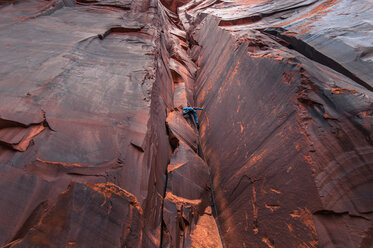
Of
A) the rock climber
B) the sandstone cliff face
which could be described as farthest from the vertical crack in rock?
the rock climber

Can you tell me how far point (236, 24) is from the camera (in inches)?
231

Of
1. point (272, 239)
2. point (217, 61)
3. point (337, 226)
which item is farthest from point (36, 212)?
point (217, 61)

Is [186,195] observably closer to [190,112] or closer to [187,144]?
[187,144]

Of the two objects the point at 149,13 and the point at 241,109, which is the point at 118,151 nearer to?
the point at 241,109

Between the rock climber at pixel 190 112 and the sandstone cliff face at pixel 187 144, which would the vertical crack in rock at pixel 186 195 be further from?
the rock climber at pixel 190 112

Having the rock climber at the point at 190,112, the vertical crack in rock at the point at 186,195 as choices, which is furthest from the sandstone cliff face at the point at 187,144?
the rock climber at the point at 190,112

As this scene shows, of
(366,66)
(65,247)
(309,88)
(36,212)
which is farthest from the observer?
(366,66)

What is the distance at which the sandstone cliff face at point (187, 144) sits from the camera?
1.43 metres

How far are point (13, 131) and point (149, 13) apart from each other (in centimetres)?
628

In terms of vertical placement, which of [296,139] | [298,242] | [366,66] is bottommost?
[298,242]

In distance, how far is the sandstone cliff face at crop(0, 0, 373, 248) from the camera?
143cm

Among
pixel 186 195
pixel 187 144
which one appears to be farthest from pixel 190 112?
pixel 186 195

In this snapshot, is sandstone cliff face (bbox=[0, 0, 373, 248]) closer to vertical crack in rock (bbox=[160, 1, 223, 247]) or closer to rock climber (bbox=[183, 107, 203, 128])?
vertical crack in rock (bbox=[160, 1, 223, 247])

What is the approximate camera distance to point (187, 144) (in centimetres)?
334
